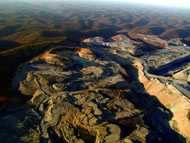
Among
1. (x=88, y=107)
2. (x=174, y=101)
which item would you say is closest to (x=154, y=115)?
(x=174, y=101)

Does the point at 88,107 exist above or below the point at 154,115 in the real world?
above

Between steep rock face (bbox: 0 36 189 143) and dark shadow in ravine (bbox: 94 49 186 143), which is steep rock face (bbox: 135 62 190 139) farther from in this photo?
Result: dark shadow in ravine (bbox: 94 49 186 143)

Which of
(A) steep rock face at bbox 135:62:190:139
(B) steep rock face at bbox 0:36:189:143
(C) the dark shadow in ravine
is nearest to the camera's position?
(B) steep rock face at bbox 0:36:189:143

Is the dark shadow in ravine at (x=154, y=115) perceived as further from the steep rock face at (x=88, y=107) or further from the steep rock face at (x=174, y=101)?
the steep rock face at (x=174, y=101)

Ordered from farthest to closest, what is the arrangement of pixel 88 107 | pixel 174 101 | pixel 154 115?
pixel 174 101, pixel 154 115, pixel 88 107

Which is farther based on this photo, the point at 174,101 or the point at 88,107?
the point at 174,101

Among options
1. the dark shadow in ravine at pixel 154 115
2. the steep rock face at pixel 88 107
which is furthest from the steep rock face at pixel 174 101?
the dark shadow in ravine at pixel 154 115

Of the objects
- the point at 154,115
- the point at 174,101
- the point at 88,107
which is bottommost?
the point at 154,115

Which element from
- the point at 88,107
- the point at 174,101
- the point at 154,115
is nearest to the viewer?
the point at 88,107

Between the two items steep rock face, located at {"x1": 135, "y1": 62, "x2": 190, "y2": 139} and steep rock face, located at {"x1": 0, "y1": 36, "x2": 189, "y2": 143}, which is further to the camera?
steep rock face, located at {"x1": 135, "y1": 62, "x2": 190, "y2": 139}

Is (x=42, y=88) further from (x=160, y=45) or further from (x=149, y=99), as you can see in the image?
(x=160, y=45)

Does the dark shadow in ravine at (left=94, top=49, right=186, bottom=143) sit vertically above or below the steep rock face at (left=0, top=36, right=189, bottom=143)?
below

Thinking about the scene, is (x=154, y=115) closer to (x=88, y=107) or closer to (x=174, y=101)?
(x=174, y=101)

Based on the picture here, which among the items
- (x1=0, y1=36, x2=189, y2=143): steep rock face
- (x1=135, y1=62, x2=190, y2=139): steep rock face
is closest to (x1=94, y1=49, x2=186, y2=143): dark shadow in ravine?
(x1=0, y1=36, x2=189, y2=143): steep rock face
